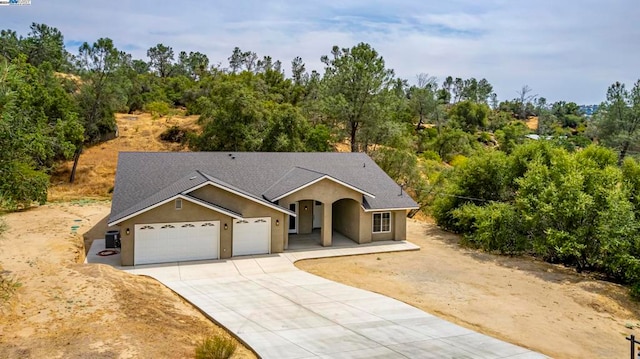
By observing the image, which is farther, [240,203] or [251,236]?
[251,236]

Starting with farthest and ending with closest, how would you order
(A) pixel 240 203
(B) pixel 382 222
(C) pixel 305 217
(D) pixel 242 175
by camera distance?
(C) pixel 305 217 < (B) pixel 382 222 < (D) pixel 242 175 < (A) pixel 240 203

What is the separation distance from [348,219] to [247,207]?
236 inches

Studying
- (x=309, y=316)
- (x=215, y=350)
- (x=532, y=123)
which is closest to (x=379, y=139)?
(x=309, y=316)

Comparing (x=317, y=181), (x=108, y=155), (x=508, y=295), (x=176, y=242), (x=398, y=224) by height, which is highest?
(x=108, y=155)

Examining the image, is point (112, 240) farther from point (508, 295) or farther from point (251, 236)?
point (508, 295)

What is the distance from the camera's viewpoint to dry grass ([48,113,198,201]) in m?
37.2

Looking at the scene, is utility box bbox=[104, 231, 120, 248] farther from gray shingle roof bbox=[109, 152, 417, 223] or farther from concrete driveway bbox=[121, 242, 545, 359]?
concrete driveway bbox=[121, 242, 545, 359]

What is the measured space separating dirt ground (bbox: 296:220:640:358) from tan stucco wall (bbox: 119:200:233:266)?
11.2 ft

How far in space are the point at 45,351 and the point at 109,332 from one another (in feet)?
4.66

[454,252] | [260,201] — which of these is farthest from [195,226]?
[454,252]

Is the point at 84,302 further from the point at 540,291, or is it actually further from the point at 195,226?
the point at 540,291

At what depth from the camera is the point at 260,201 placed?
64.2 ft

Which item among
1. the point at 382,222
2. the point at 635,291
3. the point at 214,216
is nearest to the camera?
the point at 635,291

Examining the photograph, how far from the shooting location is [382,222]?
23141 mm
